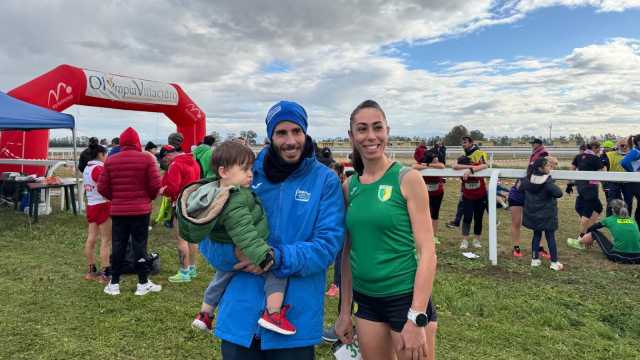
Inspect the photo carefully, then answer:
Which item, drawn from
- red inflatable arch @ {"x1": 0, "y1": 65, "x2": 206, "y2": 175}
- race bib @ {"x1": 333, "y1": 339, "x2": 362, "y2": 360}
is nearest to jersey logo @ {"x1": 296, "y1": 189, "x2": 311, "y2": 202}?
race bib @ {"x1": 333, "y1": 339, "x2": 362, "y2": 360}

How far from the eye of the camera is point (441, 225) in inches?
365

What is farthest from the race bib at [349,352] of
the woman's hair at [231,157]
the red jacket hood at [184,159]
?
the red jacket hood at [184,159]

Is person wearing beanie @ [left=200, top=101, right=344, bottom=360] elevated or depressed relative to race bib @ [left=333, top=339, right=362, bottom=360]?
elevated

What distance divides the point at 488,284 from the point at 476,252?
1683 millimetres

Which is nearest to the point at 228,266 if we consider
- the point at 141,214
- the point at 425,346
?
the point at 425,346

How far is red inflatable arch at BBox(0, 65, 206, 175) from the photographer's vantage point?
10898mm

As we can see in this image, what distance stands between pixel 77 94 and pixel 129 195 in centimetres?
826

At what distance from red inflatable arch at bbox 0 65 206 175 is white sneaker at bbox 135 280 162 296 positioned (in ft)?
27.1

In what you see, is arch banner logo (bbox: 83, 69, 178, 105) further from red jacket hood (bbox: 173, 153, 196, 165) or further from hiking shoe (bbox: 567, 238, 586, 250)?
hiking shoe (bbox: 567, 238, 586, 250)

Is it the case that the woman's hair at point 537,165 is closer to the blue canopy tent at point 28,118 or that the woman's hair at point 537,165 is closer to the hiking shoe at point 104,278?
the hiking shoe at point 104,278

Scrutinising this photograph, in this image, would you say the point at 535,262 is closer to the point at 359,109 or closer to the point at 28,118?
the point at 359,109

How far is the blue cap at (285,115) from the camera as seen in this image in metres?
1.89

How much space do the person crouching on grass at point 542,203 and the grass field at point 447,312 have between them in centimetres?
39

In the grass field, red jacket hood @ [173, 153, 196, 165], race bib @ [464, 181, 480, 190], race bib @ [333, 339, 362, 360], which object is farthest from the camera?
race bib @ [464, 181, 480, 190]
